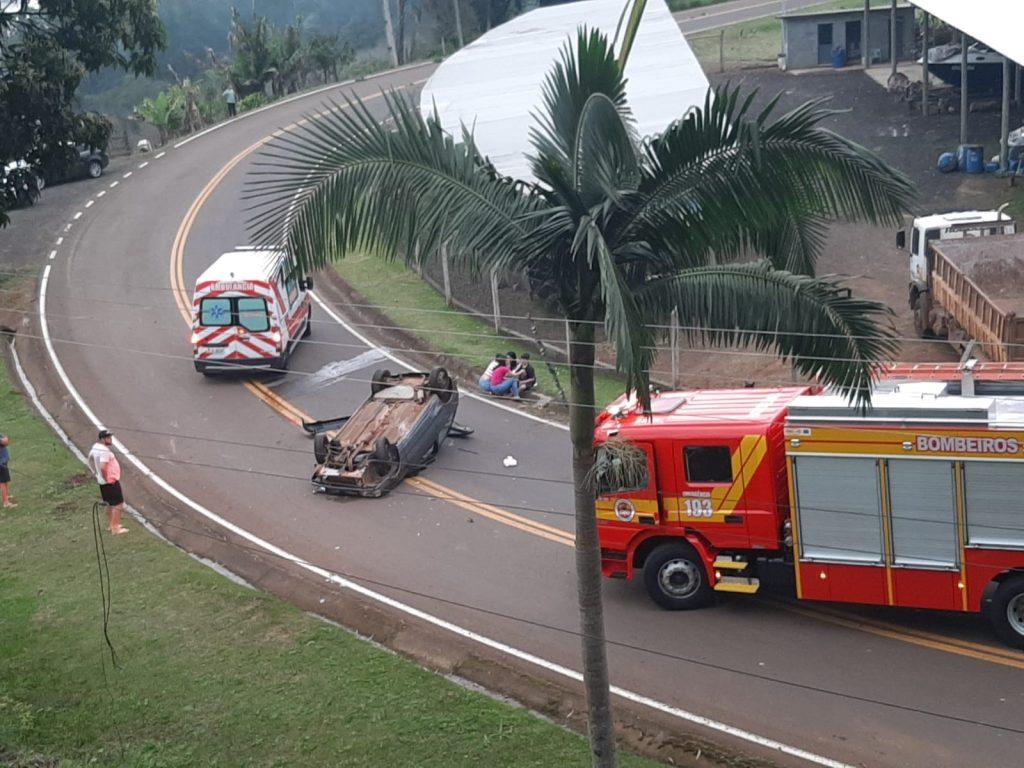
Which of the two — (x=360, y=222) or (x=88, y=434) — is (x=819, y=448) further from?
(x=88, y=434)

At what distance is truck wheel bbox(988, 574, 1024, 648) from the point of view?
13.4m

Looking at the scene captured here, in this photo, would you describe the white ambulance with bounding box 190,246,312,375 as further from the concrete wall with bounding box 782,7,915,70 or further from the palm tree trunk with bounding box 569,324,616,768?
the concrete wall with bounding box 782,7,915,70

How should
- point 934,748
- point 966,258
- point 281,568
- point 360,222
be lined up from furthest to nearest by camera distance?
point 966,258
point 281,568
point 934,748
point 360,222

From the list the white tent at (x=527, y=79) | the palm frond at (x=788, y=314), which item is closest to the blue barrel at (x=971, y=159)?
the white tent at (x=527, y=79)

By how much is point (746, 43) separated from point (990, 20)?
26562 mm

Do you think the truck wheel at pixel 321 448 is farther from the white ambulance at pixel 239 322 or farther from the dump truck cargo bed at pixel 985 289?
the dump truck cargo bed at pixel 985 289

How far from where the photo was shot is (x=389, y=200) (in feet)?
33.0

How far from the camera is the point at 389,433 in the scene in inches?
800

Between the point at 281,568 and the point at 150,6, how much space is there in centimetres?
1590

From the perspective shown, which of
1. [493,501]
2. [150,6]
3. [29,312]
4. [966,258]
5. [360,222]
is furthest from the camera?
[29,312]

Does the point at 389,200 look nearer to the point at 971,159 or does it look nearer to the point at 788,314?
the point at 788,314

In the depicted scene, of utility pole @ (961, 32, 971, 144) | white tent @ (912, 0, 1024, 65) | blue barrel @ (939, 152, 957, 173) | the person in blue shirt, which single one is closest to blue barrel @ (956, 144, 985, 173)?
blue barrel @ (939, 152, 957, 173)

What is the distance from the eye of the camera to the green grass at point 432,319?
24.8 m

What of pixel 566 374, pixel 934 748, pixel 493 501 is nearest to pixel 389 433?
pixel 493 501
